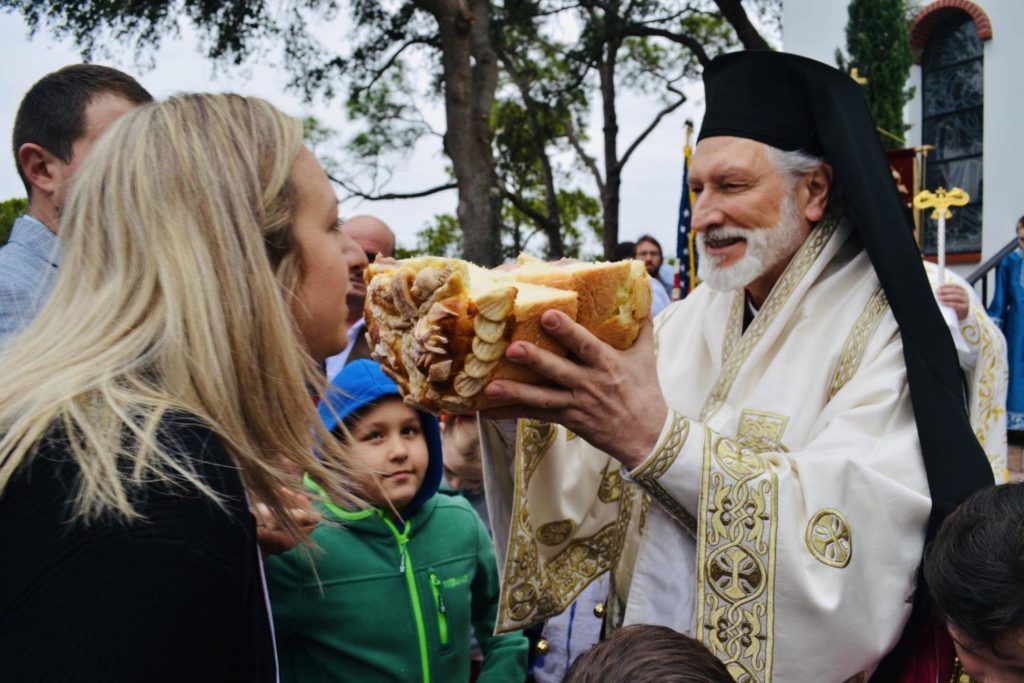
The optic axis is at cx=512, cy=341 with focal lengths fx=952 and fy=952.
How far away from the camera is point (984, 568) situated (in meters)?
2.05

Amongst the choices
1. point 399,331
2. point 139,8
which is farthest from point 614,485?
point 139,8

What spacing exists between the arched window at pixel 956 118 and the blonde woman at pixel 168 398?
52.5 ft

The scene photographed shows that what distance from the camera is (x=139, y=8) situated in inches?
477

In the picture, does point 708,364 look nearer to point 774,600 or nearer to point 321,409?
point 774,600

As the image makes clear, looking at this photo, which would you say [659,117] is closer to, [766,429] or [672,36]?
[672,36]

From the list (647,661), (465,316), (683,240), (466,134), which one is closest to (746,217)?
(465,316)

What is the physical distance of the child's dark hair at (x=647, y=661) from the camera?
165 cm

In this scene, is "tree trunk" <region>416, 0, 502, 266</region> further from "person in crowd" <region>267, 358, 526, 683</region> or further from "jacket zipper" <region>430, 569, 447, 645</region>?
"jacket zipper" <region>430, 569, 447, 645</region>

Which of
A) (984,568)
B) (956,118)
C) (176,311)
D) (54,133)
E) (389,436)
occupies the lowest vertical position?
(984,568)

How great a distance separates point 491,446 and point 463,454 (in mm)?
1413

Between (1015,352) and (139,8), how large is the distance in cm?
1120

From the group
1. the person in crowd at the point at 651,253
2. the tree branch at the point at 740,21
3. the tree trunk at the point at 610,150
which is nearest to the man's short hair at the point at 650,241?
the person in crowd at the point at 651,253

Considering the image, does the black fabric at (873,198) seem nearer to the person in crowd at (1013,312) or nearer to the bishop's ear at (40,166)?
the bishop's ear at (40,166)

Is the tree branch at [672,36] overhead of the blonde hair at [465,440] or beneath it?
overhead
